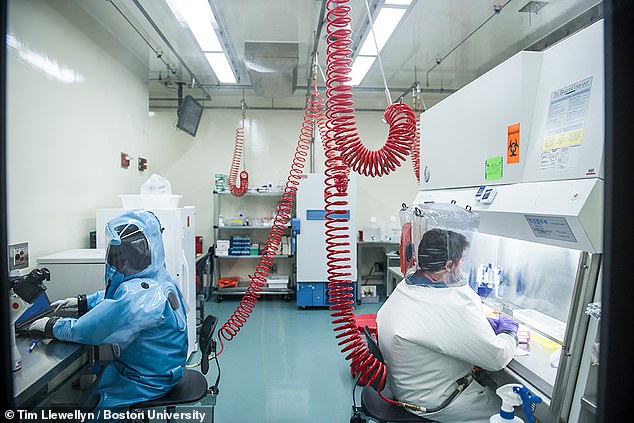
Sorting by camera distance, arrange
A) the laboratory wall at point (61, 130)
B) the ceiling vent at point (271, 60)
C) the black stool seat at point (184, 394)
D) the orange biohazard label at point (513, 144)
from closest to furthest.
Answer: the orange biohazard label at point (513, 144) → the black stool seat at point (184, 394) → the laboratory wall at point (61, 130) → the ceiling vent at point (271, 60)

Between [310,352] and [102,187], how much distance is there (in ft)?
8.28

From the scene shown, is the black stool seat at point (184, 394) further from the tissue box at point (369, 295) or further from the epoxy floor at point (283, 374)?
the tissue box at point (369, 295)

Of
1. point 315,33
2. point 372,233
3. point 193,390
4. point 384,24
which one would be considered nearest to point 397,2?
point 384,24

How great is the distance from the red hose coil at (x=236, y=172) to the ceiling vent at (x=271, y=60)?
1.53m

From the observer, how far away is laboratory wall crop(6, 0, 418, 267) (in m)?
2.42

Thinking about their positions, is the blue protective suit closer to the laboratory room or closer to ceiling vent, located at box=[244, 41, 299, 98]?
the laboratory room

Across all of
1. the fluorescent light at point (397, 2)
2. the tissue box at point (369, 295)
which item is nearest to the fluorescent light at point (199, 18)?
the fluorescent light at point (397, 2)

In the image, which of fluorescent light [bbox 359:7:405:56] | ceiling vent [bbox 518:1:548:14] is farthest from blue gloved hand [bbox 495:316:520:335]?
ceiling vent [bbox 518:1:548:14]

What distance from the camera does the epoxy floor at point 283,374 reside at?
2.61m

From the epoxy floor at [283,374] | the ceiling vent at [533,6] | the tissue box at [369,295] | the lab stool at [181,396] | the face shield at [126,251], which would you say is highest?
the ceiling vent at [533,6]

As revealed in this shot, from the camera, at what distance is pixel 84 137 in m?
3.17

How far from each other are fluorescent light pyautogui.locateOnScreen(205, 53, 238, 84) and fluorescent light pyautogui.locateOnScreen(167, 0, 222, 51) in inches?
9.5

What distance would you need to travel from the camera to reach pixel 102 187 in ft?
11.5

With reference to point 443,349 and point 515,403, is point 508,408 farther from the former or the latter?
point 443,349
